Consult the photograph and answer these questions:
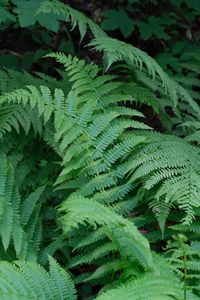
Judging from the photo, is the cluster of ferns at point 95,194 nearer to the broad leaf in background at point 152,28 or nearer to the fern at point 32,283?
the fern at point 32,283

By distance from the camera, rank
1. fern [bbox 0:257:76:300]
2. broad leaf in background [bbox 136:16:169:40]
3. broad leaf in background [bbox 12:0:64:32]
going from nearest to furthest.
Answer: fern [bbox 0:257:76:300] < broad leaf in background [bbox 12:0:64:32] < broad leaf in background [bbox 136:16:169:40]

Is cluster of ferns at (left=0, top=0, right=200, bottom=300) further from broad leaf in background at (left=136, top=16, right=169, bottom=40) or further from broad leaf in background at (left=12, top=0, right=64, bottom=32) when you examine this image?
broad leaf in background at (left=136, top=16, right=169, bottom=40)

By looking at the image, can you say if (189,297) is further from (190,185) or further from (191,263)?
(190,185)

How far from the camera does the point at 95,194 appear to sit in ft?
8.24

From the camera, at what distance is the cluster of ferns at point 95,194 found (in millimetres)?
2162

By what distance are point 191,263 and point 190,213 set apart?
0.76 ft

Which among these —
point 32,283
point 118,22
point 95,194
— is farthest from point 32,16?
point 32,283

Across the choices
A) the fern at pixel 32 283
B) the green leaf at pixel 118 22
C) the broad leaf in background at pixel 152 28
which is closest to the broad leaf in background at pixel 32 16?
the green leaf at pixel 118 22

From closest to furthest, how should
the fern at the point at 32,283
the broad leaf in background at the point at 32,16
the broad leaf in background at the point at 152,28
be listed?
the fern at the point at 32,283 < the broad leaf in background at the point at 32,16 < the broad leaf in background at the point at 152,28

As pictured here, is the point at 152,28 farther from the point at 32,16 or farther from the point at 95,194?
the point at 95,194

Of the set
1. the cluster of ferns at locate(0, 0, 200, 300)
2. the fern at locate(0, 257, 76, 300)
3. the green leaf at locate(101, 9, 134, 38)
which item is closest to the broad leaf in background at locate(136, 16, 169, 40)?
the green leaf at locate(101, 9, 134, 38)

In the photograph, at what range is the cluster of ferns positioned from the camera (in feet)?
7.09

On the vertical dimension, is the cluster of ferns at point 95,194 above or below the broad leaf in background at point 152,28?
below

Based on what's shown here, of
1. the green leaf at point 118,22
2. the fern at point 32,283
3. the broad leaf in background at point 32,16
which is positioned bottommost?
the fern at point 32,283
